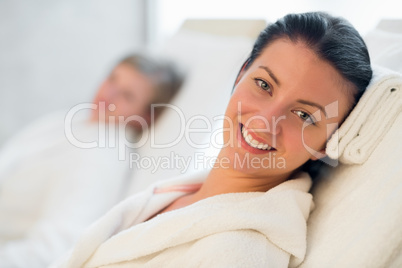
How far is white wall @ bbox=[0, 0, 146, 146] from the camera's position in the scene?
2467 millimetres

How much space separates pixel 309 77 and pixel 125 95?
111 centimetres

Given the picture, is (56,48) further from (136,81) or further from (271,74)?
(271,74)

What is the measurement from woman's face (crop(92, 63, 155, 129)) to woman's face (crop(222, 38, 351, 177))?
3.16 ft

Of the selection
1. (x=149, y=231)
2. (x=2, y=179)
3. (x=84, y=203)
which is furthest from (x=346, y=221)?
(x=2, y=179)

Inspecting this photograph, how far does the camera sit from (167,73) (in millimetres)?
1808

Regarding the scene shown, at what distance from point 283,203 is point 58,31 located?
2.21m

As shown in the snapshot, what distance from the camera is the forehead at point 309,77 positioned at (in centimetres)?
76

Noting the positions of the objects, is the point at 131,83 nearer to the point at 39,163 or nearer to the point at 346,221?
the point at 39,163

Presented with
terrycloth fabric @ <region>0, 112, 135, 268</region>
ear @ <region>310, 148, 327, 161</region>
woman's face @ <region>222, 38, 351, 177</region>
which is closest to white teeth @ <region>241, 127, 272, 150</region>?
woman's face @ <region>222, 38, 351, 177</region>

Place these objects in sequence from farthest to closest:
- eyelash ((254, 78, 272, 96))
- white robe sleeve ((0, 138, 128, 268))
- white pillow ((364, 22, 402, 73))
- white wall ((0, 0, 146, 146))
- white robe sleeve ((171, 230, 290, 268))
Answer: white wall ((0, 0, 146, 146)), white robe sleeve ((0, 138, 128, 268)), white pillow ((364, 22, 402, 73)), eyelash ((254, 78, 272, 96)), white robe sleeve ((171, 230, 290, 268))

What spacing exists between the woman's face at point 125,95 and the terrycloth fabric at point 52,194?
107mm

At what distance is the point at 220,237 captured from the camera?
2.44ft

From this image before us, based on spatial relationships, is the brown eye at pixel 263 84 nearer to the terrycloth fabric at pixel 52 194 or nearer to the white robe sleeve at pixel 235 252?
the white robe sleeve at pixel 235 252

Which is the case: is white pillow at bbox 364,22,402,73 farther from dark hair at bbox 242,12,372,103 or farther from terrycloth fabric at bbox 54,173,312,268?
terrycloth fabric at bbox 54,173,312,268
